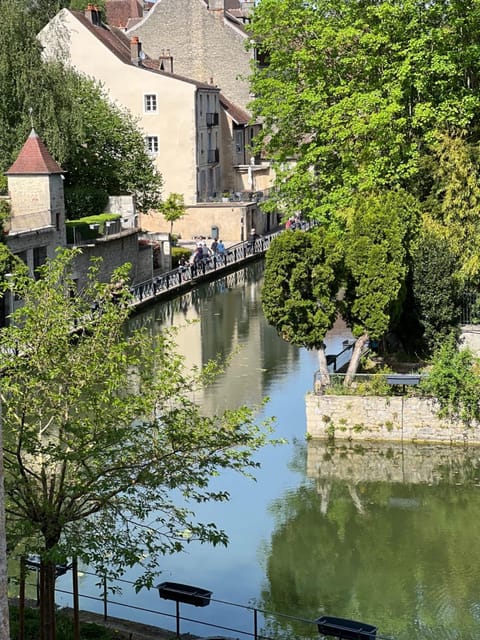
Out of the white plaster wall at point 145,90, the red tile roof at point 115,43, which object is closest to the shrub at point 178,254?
the white plaster wall at point 145,90

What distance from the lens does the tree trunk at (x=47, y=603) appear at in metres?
13.1

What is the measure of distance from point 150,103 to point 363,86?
3212 centimetres

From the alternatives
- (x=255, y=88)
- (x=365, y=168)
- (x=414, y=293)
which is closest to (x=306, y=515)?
(x=414, y=293)

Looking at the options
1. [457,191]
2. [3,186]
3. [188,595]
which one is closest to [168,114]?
[3,186]

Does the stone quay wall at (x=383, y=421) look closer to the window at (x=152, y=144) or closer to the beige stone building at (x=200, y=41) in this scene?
the window at (x=152, y=144)

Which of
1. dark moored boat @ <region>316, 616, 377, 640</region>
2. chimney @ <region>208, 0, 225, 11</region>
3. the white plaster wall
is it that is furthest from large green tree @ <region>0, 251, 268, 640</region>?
chimney @ <region>208, 0, 225, 11</region>

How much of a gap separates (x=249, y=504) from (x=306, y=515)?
1.14m

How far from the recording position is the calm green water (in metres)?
17.3

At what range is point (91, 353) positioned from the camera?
548 inches

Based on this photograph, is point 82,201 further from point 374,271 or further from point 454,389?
point 454,389

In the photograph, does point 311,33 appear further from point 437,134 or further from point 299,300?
point 299,300

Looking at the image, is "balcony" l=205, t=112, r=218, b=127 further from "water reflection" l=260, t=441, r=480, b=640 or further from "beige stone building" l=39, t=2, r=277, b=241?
"water reflection" l=260, t=441, r=480, b=640

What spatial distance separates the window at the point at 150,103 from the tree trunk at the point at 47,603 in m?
50.6

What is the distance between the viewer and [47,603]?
522 inches
